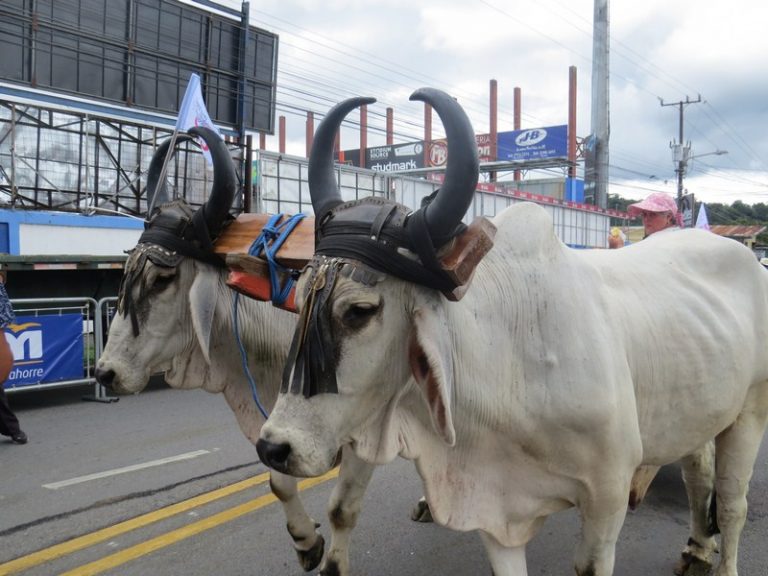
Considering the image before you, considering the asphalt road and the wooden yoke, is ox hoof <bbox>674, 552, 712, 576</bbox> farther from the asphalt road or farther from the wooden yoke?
the wooden yoke

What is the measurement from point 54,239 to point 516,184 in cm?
3842

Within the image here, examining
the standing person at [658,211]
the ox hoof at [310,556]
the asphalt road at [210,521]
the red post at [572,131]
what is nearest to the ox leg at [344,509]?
the ox hoof at [310,556]

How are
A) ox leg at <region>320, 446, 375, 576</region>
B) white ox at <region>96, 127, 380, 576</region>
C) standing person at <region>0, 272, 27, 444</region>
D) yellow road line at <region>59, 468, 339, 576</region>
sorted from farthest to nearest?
standing person at <region>0, 272, 27, 444</region>, yellow road line at <region>59, 468, 339, 576</region>, ox leg at <region>320, 446, 375, 576</region>, white ox at <region>96, 127, 380, 576</region>

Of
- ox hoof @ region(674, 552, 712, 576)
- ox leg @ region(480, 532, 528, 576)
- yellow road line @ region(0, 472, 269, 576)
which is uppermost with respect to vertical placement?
ox leg @ region(480, 532, 528, 576)

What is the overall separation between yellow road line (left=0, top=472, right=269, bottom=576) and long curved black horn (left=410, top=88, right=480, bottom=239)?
A: 10.6 ft

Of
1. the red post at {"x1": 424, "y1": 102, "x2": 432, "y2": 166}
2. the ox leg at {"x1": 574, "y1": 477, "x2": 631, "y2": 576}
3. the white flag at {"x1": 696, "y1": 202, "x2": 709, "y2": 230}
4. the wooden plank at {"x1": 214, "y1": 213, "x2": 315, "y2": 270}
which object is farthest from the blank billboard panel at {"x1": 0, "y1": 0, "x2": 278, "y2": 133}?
the red post at {"x1": 424, "y1": 102, "x2": 432, "y2": 166}

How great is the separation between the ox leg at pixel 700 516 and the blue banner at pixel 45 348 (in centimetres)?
738

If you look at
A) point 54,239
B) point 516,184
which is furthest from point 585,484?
point 516,184

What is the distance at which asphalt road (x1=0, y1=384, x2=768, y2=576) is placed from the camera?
3.88 m

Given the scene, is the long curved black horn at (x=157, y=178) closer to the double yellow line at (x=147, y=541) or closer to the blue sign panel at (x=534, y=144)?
the double yellow line at (x=147, y=541)

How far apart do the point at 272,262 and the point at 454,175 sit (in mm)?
1165

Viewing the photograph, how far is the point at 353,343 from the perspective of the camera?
2029mm

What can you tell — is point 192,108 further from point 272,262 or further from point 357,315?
point 357,315

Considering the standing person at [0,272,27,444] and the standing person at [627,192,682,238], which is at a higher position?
the standing person at [627,192,682,238]
